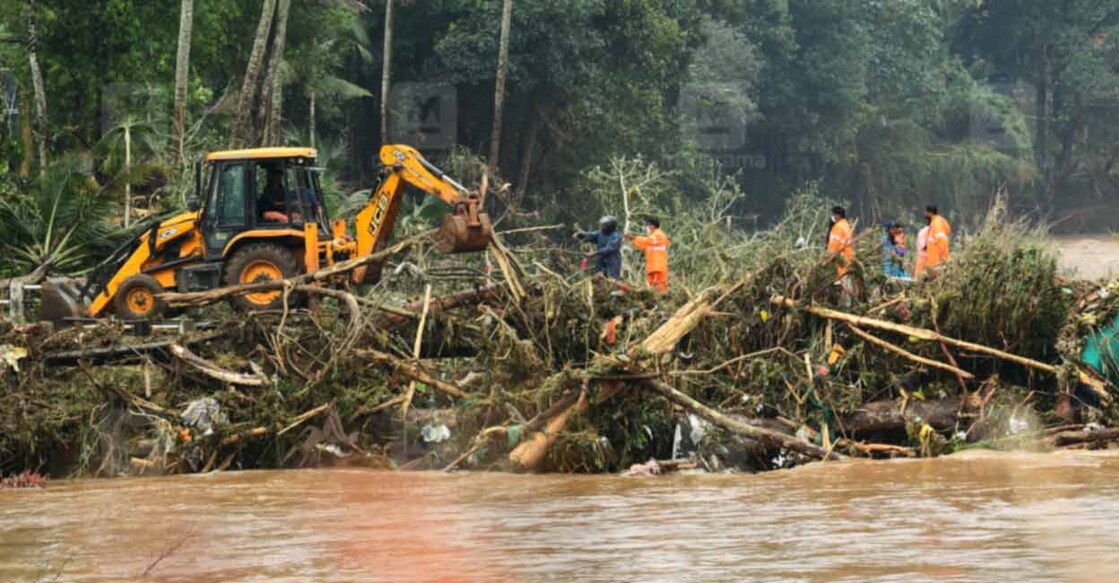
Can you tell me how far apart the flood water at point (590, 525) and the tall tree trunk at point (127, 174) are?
7496mm

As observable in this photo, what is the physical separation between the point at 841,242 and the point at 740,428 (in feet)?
11.5

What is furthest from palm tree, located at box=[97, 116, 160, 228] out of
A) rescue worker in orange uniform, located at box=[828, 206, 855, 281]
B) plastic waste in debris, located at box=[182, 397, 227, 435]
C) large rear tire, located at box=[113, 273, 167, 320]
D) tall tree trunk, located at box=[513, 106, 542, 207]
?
tall tree trunk, located at box=[513, 106, 542, 207]

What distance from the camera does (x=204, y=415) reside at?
691 inches

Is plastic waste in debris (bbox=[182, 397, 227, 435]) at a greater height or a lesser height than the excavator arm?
lesser

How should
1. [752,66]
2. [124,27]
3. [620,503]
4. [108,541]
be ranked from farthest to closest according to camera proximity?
[752,66], [124,27], [620,503], [108,541]

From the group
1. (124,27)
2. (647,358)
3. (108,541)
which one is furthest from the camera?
(124,27)

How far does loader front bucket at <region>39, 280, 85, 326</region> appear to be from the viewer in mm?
19591

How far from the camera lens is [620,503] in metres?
15.6

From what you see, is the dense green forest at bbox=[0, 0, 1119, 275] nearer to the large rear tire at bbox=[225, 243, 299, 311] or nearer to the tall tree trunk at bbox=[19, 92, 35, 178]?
the tall tree trunk at bbox=[19, 92, 35, 178]

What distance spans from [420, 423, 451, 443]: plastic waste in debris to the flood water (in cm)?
50

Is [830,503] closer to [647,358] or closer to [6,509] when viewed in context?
[647,358]

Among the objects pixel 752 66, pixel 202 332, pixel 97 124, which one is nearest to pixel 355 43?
pixel 97 124

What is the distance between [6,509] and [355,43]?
29488mm

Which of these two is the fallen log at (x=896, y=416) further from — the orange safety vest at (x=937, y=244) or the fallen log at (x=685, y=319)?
the orange safety vest at (x=937, y=244)
